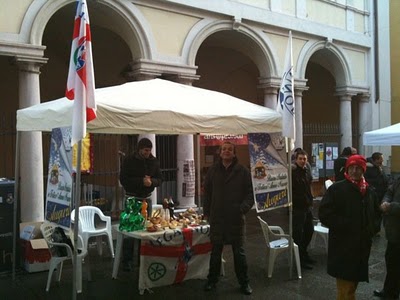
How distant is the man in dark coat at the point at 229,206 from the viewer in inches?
187

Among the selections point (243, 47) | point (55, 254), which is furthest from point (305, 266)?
point (243, 47)

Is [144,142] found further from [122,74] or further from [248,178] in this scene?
[122,74]

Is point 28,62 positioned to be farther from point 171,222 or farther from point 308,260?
point 308,260

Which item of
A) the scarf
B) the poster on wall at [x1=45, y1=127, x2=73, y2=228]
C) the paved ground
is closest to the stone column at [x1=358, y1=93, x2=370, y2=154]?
the paved ground

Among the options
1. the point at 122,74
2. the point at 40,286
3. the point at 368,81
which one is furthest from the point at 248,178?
the point at 368,81

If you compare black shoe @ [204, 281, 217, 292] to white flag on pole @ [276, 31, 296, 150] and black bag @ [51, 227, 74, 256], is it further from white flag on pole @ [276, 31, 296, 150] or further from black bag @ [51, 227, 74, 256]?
white flag on pole @ [276, 31, 296, 150]

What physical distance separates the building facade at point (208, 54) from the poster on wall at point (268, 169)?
3.68 metres

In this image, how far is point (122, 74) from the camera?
1227 centimetres

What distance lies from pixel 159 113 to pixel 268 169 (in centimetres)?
162

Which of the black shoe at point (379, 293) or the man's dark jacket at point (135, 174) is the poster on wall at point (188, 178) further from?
the black shoe at point (379, 293)

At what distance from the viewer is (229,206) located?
474 centimetres

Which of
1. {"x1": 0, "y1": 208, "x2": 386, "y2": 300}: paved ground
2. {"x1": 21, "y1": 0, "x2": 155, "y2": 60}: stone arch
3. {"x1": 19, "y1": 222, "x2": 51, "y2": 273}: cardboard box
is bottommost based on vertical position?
{"x1": 0, "y1": 208, "x2": 386, "y2": 300}: paved ground

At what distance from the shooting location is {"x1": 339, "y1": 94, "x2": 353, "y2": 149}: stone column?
42.1ft

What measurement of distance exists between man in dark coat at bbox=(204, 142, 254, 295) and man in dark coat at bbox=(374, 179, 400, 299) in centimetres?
141
